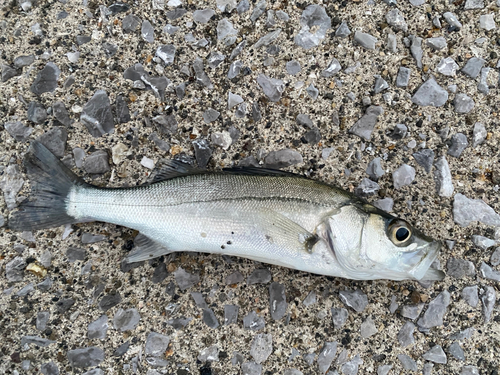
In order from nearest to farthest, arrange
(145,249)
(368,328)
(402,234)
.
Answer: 1. (402,234)
2. (145,249)
3. (368,328)

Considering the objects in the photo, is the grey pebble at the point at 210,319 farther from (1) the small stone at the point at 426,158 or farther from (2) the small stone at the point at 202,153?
(1) the small stone at the point at 426,158

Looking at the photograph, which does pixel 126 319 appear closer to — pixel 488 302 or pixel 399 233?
pixel 399 233

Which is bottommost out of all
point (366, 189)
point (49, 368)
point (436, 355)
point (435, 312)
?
point (49, 368)

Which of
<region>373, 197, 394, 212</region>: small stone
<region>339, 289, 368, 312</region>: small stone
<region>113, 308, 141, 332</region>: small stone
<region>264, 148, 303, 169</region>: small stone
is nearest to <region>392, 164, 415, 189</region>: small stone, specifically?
<region>373, 197, 394, 212</region>: small stone

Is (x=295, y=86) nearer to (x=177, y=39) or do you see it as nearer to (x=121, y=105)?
(x=177, y=39)

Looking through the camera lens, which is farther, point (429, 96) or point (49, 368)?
point (429, 96)

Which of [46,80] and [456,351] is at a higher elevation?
[46,80]

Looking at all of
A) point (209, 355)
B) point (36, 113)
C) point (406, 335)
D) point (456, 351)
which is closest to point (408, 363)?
point (406, 335)
